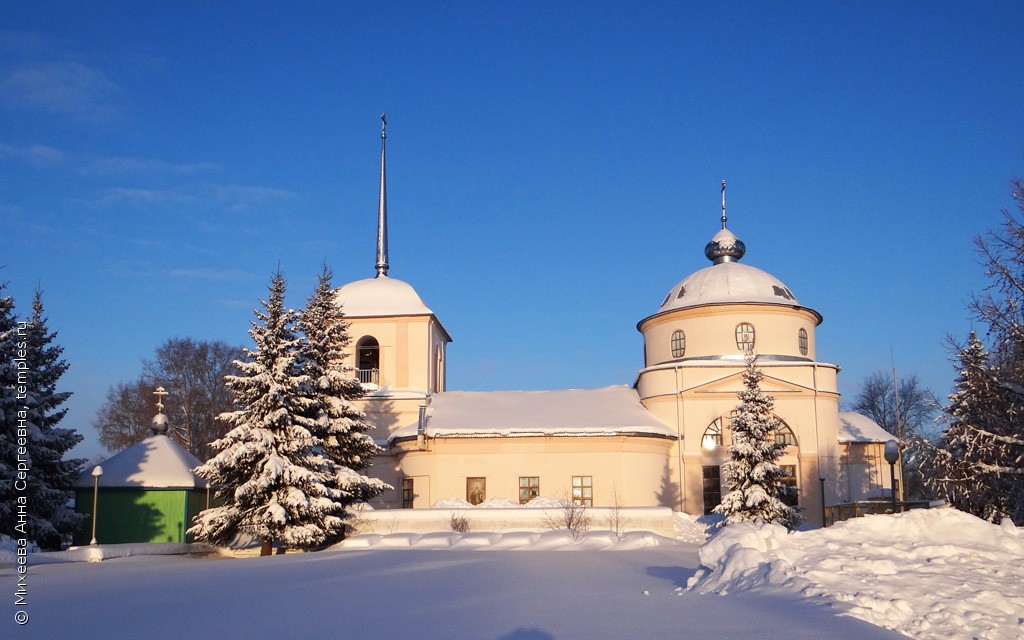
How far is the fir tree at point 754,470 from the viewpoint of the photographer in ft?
84.3

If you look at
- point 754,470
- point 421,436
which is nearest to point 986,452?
point 754,470

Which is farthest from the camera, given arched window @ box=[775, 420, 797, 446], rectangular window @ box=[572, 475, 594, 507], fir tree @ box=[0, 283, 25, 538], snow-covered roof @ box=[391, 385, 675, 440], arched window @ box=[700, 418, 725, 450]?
arched window @ box=[700, 418, 725, 450]

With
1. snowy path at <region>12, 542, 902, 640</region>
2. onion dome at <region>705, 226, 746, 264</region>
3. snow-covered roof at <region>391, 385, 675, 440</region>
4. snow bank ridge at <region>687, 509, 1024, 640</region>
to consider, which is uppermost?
onion dome at <region>705, 226, 746, 264</region>

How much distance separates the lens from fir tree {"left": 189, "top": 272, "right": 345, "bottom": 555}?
824 inches

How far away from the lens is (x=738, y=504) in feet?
85.1

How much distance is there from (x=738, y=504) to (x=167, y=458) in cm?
1603

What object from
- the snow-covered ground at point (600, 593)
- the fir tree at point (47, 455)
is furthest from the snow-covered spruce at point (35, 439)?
the snow-covered ground at point (600, 593)

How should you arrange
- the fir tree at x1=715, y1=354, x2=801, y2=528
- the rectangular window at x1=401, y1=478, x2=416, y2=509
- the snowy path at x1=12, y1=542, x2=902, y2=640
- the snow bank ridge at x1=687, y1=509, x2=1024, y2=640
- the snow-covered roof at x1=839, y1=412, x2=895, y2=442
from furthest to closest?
the snow-covered roof at x1=839, y1=412, x2=895, y2=442
the rectangular window at x1=401, y1=478, x2=416, y2=509
the fir tree at x1=715, y1=354, x2=801, y2=528
the snow bank ridge at x1=687, y1=509, x2=1024, y2=640
the snowy path at x1=12, y1=542, x2=902, y2=640

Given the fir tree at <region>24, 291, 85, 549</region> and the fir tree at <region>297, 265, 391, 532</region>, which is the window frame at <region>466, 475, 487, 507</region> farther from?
the fir tree at <region>24, 291, 85, 549</region>

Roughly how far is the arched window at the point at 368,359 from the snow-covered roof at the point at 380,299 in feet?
3.77

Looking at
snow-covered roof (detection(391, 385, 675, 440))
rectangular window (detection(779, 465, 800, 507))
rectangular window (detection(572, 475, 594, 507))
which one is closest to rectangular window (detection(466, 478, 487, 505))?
snow-covered roof (detection(391, 385, 675, 440))

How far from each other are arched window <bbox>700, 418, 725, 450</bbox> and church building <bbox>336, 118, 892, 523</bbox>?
0.05m

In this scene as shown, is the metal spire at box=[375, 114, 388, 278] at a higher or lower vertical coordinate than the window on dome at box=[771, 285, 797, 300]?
higher

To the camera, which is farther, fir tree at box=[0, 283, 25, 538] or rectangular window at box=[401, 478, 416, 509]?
rectangular window at box=[401, 478, 416, 509]
